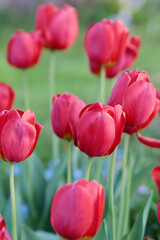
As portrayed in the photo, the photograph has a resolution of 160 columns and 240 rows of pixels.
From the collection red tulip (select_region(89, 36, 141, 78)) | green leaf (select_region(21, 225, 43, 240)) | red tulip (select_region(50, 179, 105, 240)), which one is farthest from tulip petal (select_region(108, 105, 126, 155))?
red tulip (select_region(89, 36, 141, 78))

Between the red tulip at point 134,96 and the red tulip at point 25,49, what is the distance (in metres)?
0.93

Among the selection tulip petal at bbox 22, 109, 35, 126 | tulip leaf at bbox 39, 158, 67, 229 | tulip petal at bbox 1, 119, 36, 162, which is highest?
tulip petal at bbox 22, 109, 35, 126

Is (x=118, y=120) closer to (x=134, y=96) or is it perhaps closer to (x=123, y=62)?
(x=134, y=96)

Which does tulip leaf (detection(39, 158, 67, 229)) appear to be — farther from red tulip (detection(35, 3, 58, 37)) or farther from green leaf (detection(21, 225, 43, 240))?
red tulip (detection(35, 3, 58, 37))

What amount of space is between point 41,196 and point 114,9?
24.2ft

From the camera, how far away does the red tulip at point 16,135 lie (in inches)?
33.2

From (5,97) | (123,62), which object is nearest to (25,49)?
(123,62)

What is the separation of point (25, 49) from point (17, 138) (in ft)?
3.32

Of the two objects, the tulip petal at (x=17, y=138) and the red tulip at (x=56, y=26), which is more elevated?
the red tulip at (x=56, y=26)

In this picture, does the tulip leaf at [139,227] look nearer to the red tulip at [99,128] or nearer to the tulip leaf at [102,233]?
the tulip leaf at [102,233]

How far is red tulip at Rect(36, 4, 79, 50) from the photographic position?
1.78 m

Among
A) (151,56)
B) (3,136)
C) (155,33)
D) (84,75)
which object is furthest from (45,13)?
(155,33)

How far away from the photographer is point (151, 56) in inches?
256

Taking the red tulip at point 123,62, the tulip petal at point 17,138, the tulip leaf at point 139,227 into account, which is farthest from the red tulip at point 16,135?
the red tulip at point 123,62
